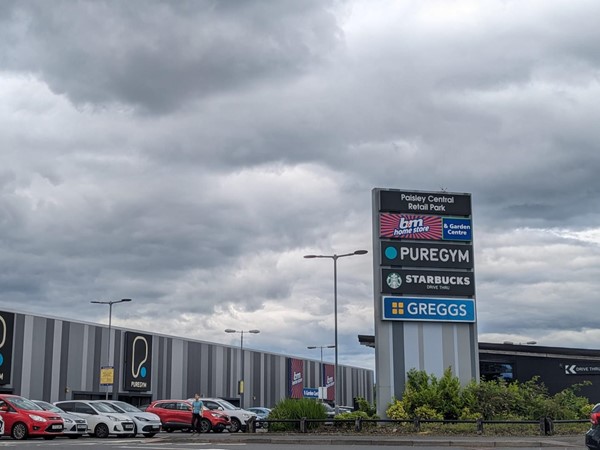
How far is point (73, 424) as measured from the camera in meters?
29.5

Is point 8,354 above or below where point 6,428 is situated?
above

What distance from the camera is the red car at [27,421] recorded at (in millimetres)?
27500

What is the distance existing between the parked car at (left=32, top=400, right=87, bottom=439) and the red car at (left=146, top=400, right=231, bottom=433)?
22.9 ft

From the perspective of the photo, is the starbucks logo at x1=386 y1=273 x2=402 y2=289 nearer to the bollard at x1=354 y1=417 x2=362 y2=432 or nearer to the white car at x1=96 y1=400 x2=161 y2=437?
the bollard at x1=354 y1=417 x2=362 y2=432

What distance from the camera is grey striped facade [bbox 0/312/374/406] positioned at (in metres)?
49.1

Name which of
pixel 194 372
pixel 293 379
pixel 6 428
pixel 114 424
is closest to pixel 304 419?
pixel 114 424

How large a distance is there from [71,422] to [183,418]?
8.93 metres

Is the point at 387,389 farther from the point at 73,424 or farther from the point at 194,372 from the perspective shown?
the point at 194,372

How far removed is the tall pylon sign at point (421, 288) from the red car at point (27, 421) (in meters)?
12.0

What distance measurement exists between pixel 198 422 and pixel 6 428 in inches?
296

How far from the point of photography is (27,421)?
27.5 metres

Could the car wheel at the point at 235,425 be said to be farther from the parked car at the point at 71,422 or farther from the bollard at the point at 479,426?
the bollard at the point at 479,426

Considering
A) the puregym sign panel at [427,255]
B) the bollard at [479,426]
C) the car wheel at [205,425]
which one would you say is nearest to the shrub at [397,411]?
the bollard at [479,426]

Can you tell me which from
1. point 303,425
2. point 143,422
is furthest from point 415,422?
point 143,422
